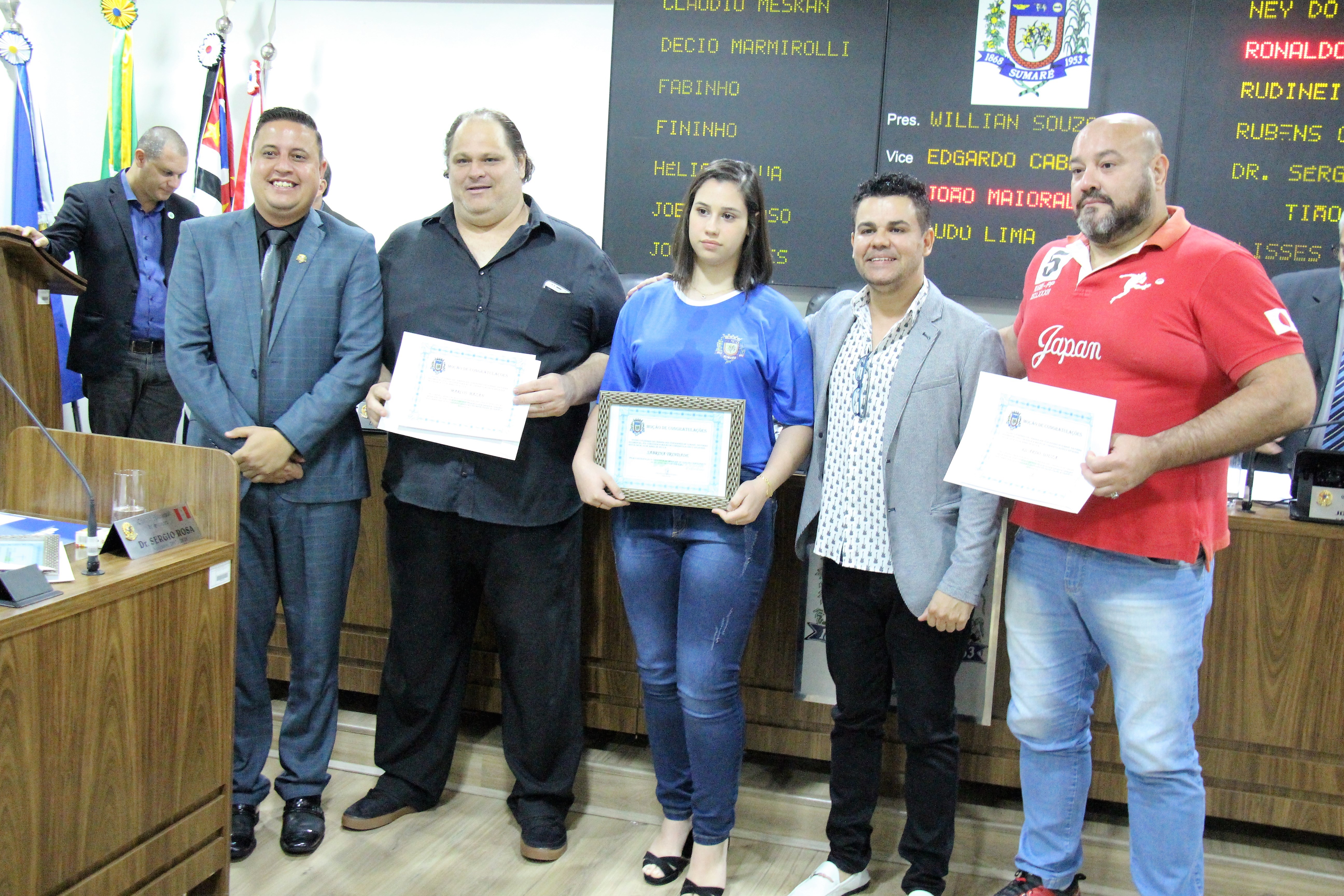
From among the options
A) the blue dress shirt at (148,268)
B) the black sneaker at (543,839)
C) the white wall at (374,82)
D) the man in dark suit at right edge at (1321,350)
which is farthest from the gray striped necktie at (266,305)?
the man in dark suit at right edge at (1321,350)

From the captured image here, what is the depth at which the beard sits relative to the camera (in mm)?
1876

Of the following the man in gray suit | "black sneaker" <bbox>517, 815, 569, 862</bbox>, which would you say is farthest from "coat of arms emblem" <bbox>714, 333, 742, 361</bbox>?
"black sneaker" <bbox>517, 815, 569, 862</bbox>

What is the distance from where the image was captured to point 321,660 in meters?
2.44

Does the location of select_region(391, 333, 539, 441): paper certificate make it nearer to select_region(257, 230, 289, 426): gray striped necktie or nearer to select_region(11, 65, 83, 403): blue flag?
select_region(257, 230, 289, 426): gray striped necktie

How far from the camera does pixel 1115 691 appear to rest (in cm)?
203

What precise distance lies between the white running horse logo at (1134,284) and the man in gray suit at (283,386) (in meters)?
1.60

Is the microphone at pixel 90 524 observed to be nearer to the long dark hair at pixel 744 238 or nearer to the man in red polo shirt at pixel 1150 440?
the long dark hair at pixel 744 238

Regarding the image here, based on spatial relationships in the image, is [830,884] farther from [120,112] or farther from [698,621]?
[120,112]

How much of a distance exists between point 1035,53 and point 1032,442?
2.44 metres

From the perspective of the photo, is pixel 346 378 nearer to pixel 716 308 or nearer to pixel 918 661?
pixel 716 308

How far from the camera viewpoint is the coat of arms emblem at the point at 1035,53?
3703 mm

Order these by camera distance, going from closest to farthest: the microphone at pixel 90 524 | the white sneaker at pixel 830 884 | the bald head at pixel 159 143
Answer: the microphone at pixel 90 524 → the white sneaker at pixel 830 884 → the bald head at pixel 159 143

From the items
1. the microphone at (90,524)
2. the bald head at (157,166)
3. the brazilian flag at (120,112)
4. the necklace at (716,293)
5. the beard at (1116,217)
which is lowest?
the microphone at (90,524)

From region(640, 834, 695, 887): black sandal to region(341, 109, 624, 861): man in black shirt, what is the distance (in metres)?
0.24
